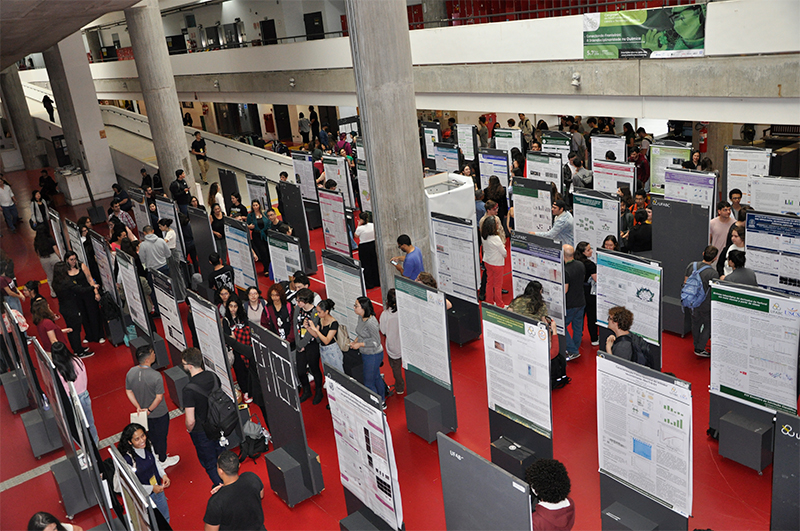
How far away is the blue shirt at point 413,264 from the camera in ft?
29.0

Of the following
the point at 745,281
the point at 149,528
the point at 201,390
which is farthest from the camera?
the point at 745,281

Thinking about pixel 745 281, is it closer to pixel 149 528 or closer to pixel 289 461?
pixel 289 461

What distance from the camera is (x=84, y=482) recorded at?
6523mm

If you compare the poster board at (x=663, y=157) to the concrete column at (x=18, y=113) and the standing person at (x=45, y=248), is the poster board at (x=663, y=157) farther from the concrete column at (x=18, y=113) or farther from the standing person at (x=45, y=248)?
the concrete column at (x=18, y=113)

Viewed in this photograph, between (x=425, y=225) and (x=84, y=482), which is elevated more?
(x=425, y=225)

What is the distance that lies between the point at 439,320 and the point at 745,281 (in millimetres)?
3452

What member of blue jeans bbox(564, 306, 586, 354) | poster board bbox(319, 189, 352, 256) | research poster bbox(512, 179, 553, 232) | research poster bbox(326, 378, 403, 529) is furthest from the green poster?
research poster bbox(326, 378, 403, 529)

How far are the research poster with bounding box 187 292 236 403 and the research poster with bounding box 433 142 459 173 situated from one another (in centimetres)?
981

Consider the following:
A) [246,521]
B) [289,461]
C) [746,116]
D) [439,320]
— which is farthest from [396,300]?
[746,116]

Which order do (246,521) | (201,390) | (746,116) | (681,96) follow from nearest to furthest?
1. (246,521)
2. (201,390)
3. (746,116)
4. (681,96)

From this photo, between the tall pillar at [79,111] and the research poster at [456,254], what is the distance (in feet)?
53.3

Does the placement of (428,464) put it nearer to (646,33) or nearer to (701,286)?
(701,286)

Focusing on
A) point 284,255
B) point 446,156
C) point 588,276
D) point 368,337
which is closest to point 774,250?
point 588,276

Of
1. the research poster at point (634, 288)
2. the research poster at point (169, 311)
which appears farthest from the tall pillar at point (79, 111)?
the research poster at point (634, 288)
